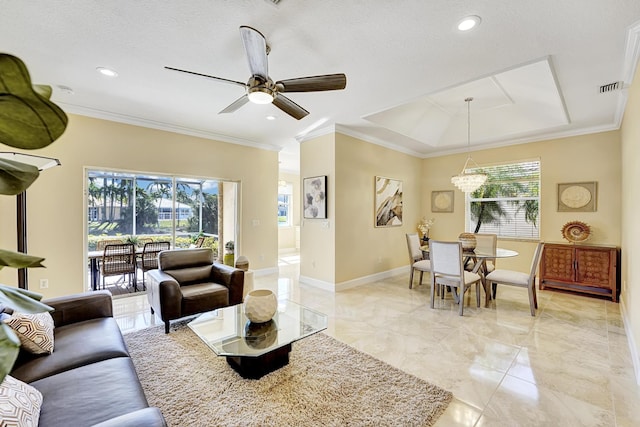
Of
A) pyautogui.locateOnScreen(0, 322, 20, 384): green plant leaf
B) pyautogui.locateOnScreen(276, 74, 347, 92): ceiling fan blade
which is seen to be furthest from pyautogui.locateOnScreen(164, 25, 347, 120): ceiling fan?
pyautogui.locateOnScreen(0, 322, 20, 384): green plant leaf

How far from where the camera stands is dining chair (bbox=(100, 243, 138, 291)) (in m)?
4.18

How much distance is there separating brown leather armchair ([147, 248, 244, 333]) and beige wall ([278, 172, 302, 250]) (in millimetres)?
5317

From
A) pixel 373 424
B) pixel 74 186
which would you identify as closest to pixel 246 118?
pixel 74 186

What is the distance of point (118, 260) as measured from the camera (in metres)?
4.29

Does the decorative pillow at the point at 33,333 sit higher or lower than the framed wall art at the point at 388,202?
lower

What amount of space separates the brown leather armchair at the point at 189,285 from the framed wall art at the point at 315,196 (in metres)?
1.88

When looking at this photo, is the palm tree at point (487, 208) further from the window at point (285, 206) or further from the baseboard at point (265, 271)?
the window at point (285, 206)

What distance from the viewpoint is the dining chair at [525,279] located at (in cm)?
360

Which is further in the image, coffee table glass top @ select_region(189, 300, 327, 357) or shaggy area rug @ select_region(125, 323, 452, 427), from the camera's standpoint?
coffee table glass top @ select_region(189, 300, 327, 357)

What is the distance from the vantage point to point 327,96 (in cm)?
354

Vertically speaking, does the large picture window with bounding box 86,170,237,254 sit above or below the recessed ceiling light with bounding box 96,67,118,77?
below

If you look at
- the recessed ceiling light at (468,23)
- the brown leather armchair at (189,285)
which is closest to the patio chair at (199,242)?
the brown leather armchair at (189,285)

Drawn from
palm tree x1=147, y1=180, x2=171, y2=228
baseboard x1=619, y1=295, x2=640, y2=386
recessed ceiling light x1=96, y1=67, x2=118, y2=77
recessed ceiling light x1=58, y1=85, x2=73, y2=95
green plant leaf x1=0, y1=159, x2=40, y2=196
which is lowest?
baseboard x1=619, y1=295, x2=640, y2=386

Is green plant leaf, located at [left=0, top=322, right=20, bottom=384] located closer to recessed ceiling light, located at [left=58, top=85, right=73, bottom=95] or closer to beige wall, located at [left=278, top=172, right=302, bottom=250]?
recessed ceiling light, located at [left=58, top=85, right=73, bottom=95]
